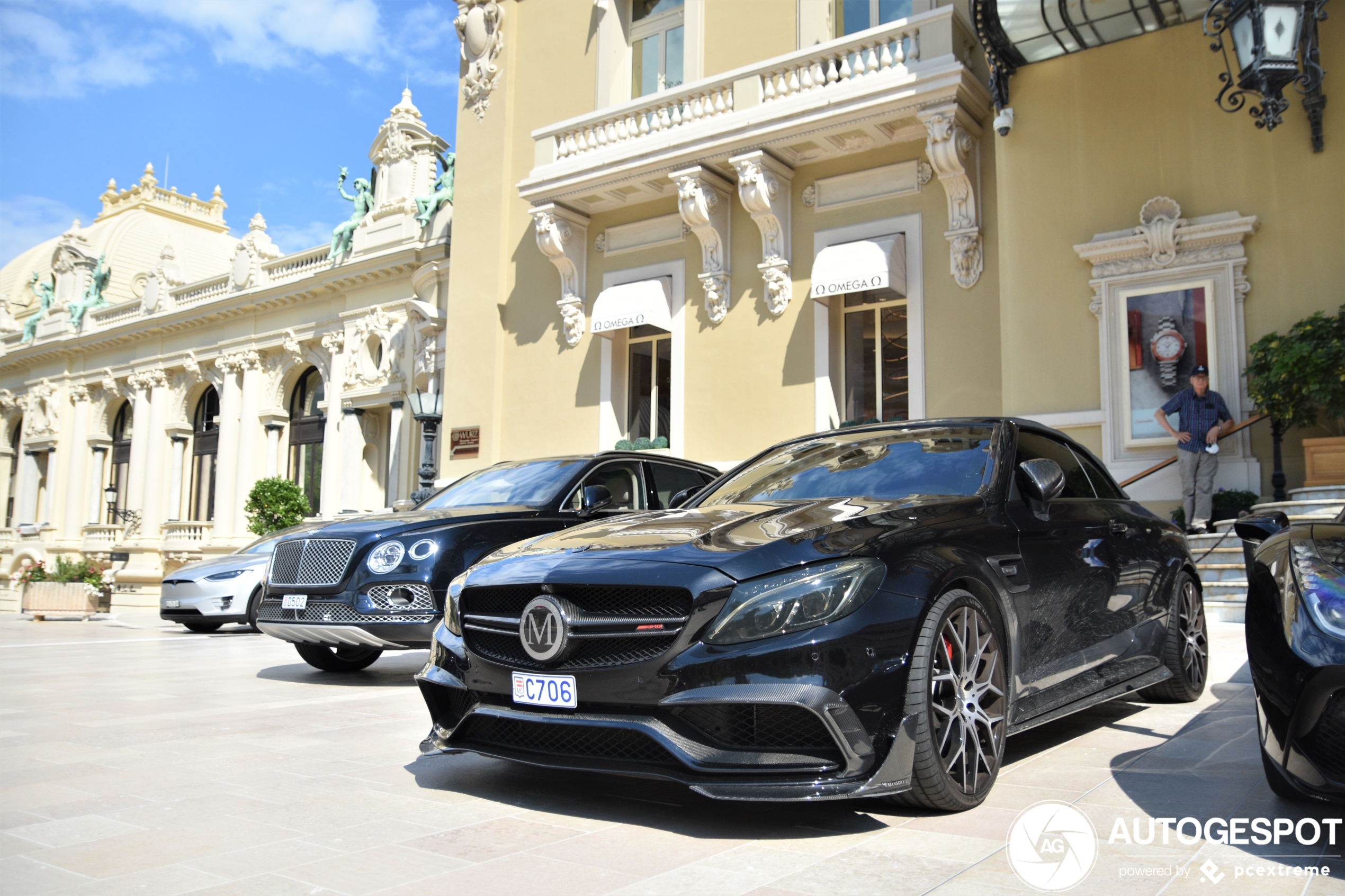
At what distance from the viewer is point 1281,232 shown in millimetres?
11156

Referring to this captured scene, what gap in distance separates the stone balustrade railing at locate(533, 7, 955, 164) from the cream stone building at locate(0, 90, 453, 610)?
22.4 ft

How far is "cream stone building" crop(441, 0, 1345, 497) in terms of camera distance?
11.5m

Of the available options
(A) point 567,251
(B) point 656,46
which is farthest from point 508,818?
(B) point 656,46

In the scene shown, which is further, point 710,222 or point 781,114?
point 710,222

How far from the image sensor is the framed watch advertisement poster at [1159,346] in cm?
1137

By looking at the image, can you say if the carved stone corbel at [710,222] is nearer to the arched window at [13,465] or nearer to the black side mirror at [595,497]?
the black side mirror at [595,497]

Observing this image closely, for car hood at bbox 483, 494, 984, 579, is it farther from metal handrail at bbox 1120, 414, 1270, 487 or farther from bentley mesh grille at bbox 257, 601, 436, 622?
metal handrail at bbox 1120, 414, 1270, 487

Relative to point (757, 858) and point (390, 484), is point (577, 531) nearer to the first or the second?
point (757, 858)

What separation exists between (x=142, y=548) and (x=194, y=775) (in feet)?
105

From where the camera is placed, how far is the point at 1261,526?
3.99 m

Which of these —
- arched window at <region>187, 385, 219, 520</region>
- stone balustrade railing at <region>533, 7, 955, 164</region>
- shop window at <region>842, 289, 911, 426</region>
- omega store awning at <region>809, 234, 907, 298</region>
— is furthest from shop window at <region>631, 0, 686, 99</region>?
arched window at <region>187, 385, 219, 520</region>

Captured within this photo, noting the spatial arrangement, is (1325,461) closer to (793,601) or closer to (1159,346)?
(1159,346)

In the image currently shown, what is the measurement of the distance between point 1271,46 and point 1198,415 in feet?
11.8

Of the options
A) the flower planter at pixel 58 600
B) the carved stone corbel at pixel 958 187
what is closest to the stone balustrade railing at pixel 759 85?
the carved stone corbel at pixel 958 187
